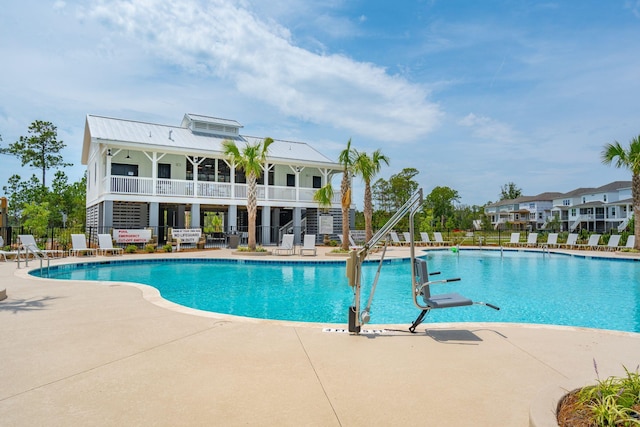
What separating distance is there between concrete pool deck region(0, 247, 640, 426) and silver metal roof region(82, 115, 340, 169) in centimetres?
1567

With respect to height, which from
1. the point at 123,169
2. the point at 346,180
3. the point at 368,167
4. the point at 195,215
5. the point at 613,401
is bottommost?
the point at 613,401

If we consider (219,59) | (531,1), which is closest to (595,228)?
(531,1)

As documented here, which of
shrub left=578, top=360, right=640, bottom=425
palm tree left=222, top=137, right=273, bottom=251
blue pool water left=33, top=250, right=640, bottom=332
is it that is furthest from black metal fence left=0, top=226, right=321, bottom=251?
A: shrub left=578, top=360, right=640, bottom=425

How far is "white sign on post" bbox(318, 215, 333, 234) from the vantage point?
2319 centimetres

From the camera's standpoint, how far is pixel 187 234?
19.3 metres

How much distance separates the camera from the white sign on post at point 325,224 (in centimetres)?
2319

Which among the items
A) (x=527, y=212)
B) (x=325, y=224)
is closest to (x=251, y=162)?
(x=325, y=224)

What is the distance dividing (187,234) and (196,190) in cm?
260

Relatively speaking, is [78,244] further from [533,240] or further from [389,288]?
[533,240]

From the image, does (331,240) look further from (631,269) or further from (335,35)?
(631,269)

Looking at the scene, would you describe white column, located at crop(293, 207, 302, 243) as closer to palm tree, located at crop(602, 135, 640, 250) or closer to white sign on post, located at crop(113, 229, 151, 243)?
white sign on post, located at crop(113, 229, 151, 243)

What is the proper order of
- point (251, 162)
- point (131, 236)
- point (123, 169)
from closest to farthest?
point (251, 162) < point (131, 236) < point (123, 169)

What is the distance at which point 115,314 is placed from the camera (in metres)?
5.45

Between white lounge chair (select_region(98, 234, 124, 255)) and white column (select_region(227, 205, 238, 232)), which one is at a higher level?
white column (select_region(227, 205, 238, 232))
